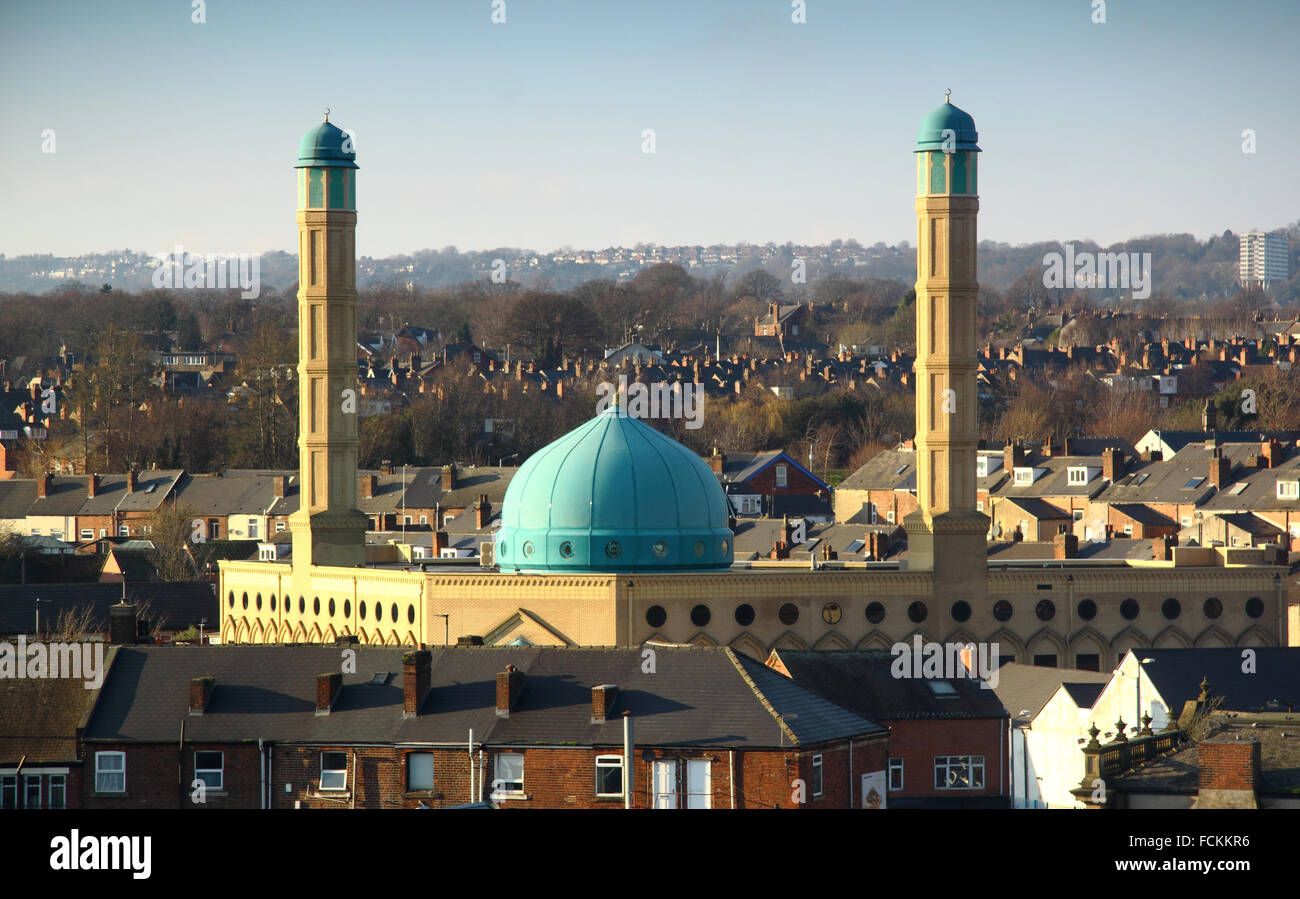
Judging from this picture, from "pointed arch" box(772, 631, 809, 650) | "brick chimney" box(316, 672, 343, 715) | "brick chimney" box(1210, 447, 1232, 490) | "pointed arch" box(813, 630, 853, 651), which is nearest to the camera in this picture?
"brick chimney" box(316, 672, 343, 715)

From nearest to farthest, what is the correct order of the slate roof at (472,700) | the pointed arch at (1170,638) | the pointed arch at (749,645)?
the slate roof at (472,700) < the pointed arch at (749,645) < the pointed arch at (1170,638)

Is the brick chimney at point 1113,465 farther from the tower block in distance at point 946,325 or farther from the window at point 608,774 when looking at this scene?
the window at point 608,774

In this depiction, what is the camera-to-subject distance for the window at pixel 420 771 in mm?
42531

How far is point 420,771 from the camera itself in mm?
42562

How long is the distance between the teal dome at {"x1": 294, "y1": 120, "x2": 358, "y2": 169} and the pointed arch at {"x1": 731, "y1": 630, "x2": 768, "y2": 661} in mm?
17543

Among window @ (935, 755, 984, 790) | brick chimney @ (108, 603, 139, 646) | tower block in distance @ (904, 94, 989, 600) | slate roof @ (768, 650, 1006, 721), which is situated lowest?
window @ (935, 755, 984, 790)

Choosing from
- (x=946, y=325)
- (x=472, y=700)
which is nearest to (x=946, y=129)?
(x=946, y=325)

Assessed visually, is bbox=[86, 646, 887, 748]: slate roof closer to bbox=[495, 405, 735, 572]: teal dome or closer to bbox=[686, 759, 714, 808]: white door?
bbox=[686, 759, 714, 808]: white door

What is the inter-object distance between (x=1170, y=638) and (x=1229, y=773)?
89.8 feet

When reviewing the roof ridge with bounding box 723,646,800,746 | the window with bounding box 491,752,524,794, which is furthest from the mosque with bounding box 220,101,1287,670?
the window with bounding box 491,752,524,794

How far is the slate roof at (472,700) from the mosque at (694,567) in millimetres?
10531

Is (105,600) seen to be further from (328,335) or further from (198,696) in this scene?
(198,696)

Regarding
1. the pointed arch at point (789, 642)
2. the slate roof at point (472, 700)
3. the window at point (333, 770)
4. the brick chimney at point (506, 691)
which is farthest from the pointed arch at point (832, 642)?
the window at point (333, 770)

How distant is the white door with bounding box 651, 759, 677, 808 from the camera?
134ft
